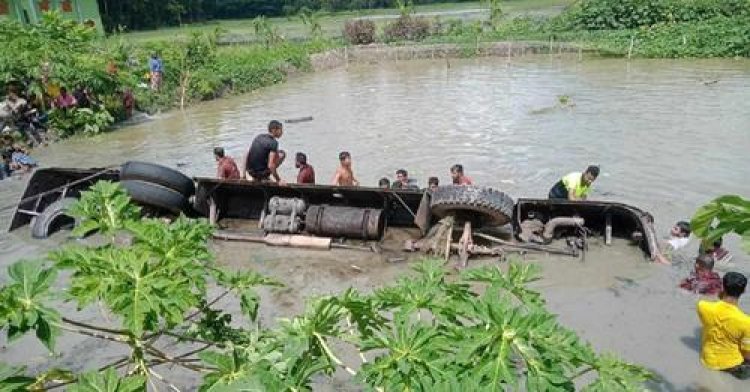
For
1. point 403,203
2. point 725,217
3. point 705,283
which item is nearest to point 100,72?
point 403,203

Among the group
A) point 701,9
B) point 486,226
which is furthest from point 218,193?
point 701,9

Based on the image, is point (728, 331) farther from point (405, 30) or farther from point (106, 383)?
point (405, 30)

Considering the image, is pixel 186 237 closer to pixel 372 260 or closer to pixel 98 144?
pixel 372 260

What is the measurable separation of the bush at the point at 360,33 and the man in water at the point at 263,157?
31.1 meters

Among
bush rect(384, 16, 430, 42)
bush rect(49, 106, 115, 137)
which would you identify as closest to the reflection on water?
bush rect(49, 106, 115, 137)

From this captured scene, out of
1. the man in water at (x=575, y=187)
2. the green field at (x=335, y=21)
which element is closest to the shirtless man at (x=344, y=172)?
the man in water at (x=575, y=187)

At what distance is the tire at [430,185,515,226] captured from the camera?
891cm

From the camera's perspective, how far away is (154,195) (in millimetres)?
10477

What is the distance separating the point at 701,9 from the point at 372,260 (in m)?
34.1

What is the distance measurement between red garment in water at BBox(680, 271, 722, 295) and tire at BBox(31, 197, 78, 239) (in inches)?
390

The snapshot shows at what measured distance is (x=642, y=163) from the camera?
1435cm

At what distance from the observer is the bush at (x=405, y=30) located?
42000mm

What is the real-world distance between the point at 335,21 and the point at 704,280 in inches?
2329

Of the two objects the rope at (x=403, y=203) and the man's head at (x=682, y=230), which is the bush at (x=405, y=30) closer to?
the rope at (x=403, y=203)
